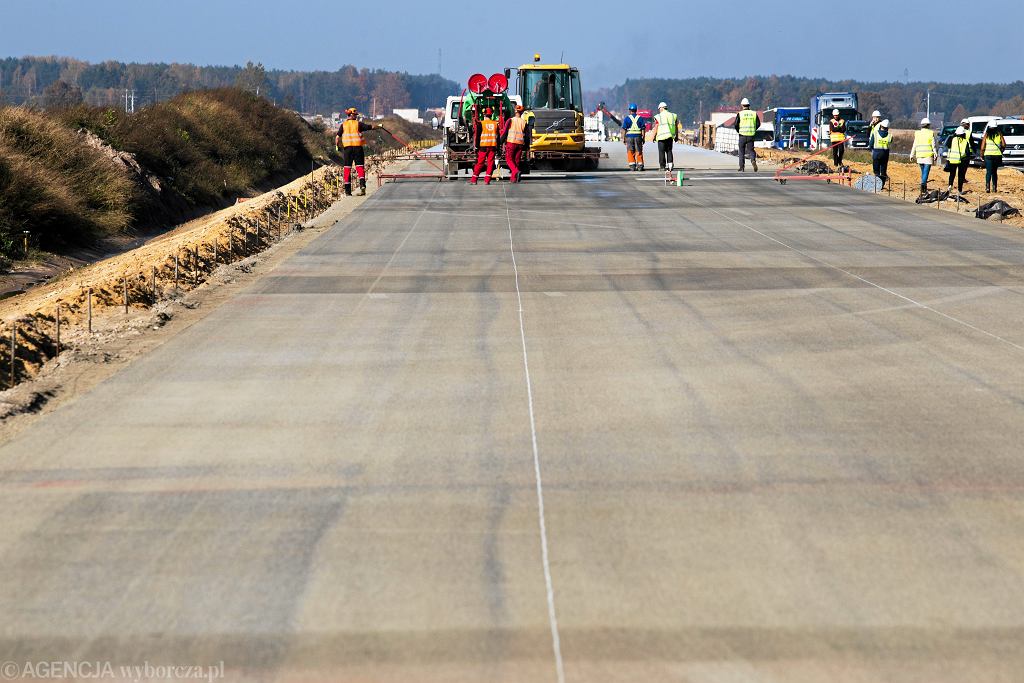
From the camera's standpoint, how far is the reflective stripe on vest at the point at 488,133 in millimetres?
30031

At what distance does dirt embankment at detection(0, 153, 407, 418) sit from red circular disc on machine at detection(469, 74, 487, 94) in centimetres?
503

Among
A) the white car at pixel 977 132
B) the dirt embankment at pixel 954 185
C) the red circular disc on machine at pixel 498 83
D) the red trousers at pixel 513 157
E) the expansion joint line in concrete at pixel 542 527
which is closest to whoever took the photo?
the expansion joint line in concrete at pixel 542 527

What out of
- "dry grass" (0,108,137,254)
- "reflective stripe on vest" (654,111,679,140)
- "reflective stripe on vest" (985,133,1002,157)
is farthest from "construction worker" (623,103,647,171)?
"dry grass" (0,108,137,254)

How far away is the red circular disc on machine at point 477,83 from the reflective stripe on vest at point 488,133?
1.39 meters

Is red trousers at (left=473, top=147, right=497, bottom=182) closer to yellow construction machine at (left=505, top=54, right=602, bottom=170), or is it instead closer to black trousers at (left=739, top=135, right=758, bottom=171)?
yellow construction machine at (left=505, top=54, right=602, bottom=170)

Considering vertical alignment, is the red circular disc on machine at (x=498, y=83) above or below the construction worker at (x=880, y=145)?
above

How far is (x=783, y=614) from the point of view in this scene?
579 cm

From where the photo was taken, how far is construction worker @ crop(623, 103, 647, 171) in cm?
3562

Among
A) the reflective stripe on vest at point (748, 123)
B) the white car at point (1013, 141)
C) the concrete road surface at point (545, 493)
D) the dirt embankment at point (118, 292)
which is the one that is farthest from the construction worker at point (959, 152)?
the white car at point (1013, 141)

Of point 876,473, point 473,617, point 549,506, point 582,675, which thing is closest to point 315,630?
point 473,617

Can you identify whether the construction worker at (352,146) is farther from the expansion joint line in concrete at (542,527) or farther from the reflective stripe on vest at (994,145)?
the expansion joint line in concrete at (542,527)

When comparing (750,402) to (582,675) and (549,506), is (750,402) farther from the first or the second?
(582,675)

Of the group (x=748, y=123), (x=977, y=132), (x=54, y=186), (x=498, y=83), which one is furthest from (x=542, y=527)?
(x=977, y=132)

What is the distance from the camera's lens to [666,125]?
108ft
